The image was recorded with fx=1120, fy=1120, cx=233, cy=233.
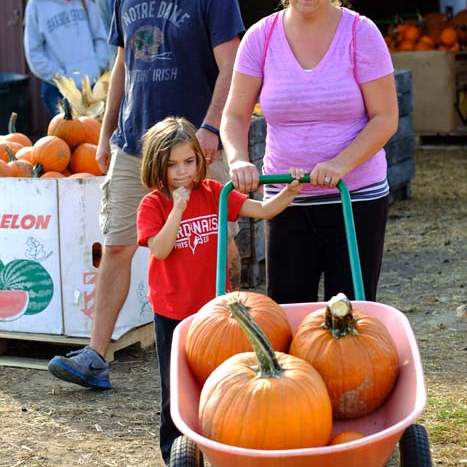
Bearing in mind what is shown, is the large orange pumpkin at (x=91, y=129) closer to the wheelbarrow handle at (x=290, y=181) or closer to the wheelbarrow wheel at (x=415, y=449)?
the wheelbarrow handle at (x=290, y=181)

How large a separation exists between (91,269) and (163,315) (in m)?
1.77

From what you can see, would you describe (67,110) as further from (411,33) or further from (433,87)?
(411,33)

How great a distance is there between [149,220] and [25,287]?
2.03m

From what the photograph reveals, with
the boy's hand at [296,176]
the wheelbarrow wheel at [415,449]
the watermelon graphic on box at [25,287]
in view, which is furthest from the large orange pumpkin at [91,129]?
the wheelbarrow wheel at [415,449]

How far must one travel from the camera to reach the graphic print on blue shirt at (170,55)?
4637 mm

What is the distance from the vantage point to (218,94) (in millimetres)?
4586

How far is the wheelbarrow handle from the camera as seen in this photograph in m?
3.34

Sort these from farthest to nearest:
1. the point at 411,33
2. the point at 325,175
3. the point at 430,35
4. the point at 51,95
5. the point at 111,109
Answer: the point at 430,35
the point at 411,33
the point at 51,95
the point at 111,109
the point at 325,175

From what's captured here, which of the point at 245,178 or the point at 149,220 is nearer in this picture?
the point at 245,178

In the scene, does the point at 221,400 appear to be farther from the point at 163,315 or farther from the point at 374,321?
the point at 163,315

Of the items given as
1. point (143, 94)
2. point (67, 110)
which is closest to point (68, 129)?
point (67, 110)

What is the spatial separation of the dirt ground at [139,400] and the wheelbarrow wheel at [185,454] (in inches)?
51.4

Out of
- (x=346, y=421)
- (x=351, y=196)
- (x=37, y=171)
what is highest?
(x=351, y=196)

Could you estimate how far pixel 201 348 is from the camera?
3.02 meters
